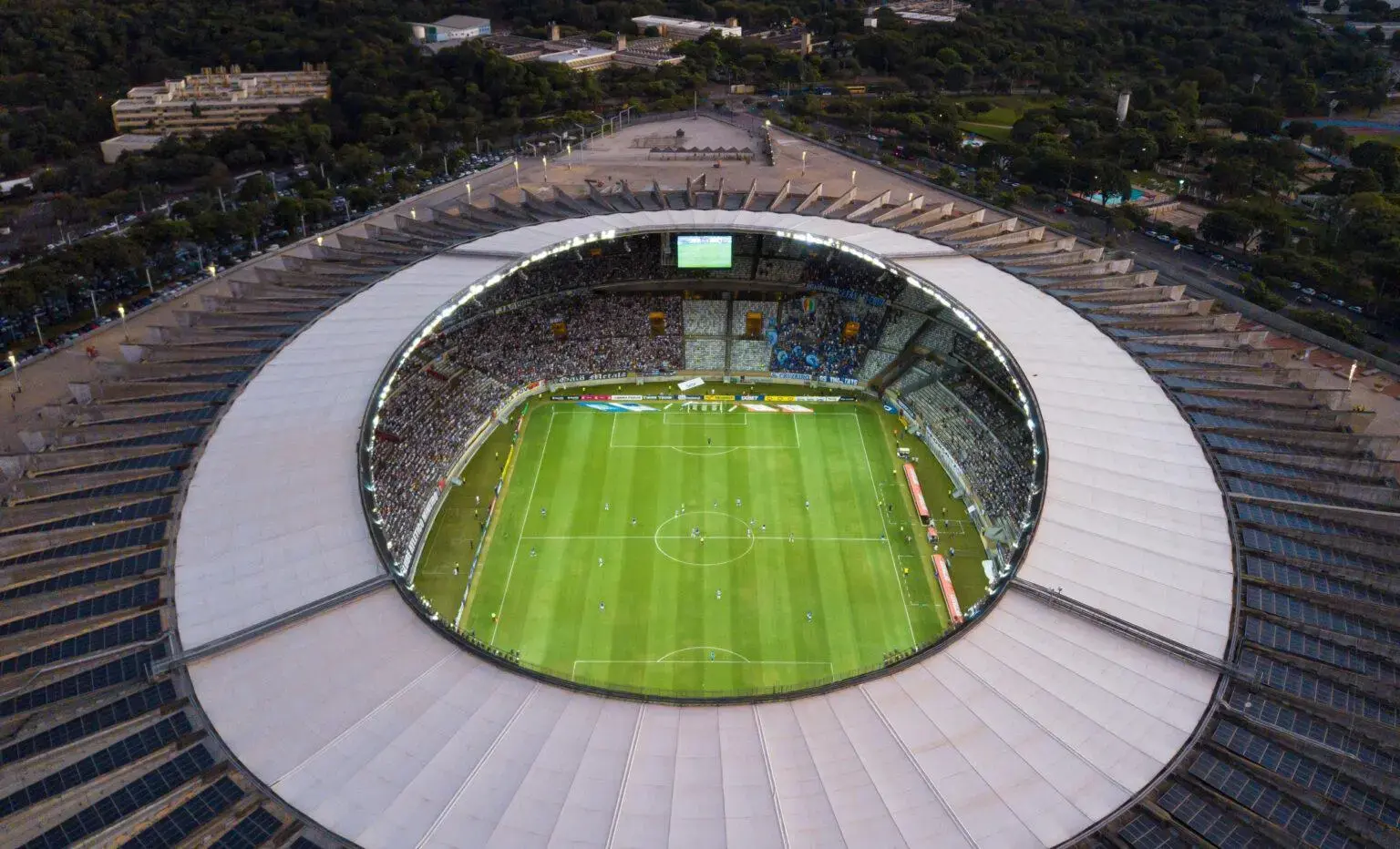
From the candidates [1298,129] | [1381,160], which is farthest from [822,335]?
[1298,129]

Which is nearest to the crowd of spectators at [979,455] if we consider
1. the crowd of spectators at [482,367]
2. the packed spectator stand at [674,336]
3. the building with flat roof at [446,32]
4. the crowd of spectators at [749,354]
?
the packed spectator stand at [674,336]

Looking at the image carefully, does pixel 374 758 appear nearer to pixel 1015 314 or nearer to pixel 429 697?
pixel 429 697

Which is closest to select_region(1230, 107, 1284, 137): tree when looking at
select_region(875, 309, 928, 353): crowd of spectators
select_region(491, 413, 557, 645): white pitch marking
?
select_region(875, 309, 928, 353): crowd of spectators

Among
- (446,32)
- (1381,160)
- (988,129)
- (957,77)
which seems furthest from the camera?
(446,32)

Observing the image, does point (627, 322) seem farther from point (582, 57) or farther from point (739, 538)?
point (582, 57)

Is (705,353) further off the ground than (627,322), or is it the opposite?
(627,322)

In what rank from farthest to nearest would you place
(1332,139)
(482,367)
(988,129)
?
(988,129), (1332,139), (482,367)

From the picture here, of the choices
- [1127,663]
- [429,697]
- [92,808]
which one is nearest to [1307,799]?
[1127,663]
